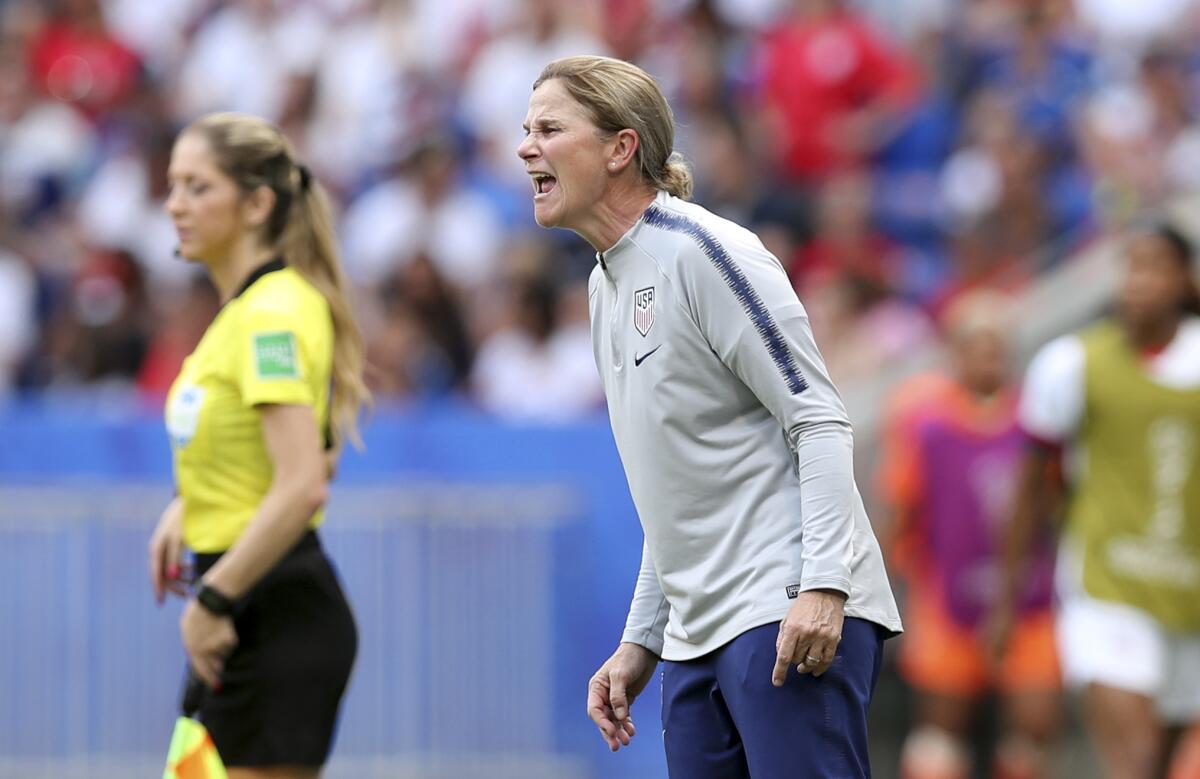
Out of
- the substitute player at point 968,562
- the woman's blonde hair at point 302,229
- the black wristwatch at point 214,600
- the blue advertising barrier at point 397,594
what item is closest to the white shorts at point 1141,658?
the substitute player at point 968,562

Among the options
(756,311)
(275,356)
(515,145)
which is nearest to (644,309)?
(756,311)

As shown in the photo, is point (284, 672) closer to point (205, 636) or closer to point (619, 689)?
point (205, 636)

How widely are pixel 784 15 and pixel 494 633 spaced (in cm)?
532

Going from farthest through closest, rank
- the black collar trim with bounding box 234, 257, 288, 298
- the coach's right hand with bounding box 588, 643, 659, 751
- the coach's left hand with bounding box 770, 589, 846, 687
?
the black collar trim with bounding box 234, 257, 288, 298
the coach's right hand with bounding box 588, 643, 659, 751
the coach's left hand with bounding box 770, 589, 846, 687

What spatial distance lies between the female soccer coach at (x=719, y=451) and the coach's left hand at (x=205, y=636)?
3.70 feet

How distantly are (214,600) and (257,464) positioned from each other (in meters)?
0.38

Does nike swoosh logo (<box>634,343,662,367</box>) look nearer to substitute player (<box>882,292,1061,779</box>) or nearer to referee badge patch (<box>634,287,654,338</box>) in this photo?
referee badge patch (<box>634,287,654,338</box>)

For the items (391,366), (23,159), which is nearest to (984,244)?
(391,366)

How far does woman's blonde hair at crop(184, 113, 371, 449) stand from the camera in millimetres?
5312

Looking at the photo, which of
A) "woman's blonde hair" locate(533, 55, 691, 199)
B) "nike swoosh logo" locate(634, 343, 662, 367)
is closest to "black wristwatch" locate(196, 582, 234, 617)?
"nike swoosh logo" locate(634, 343, 662, 367)

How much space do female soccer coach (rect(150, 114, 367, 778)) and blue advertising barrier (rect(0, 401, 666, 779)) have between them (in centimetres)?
428

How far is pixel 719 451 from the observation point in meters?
4.09

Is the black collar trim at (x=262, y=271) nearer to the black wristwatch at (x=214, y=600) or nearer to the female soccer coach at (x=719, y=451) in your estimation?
the black wristwatch at (x=214, y=600)

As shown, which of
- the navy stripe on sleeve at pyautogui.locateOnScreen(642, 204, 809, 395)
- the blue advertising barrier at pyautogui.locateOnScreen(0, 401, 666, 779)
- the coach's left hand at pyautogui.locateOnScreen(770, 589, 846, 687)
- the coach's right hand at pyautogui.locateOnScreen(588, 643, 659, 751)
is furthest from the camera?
the blue advertising barrier at pyautogui.locateOnScreen(0, 401, 666, 779)
